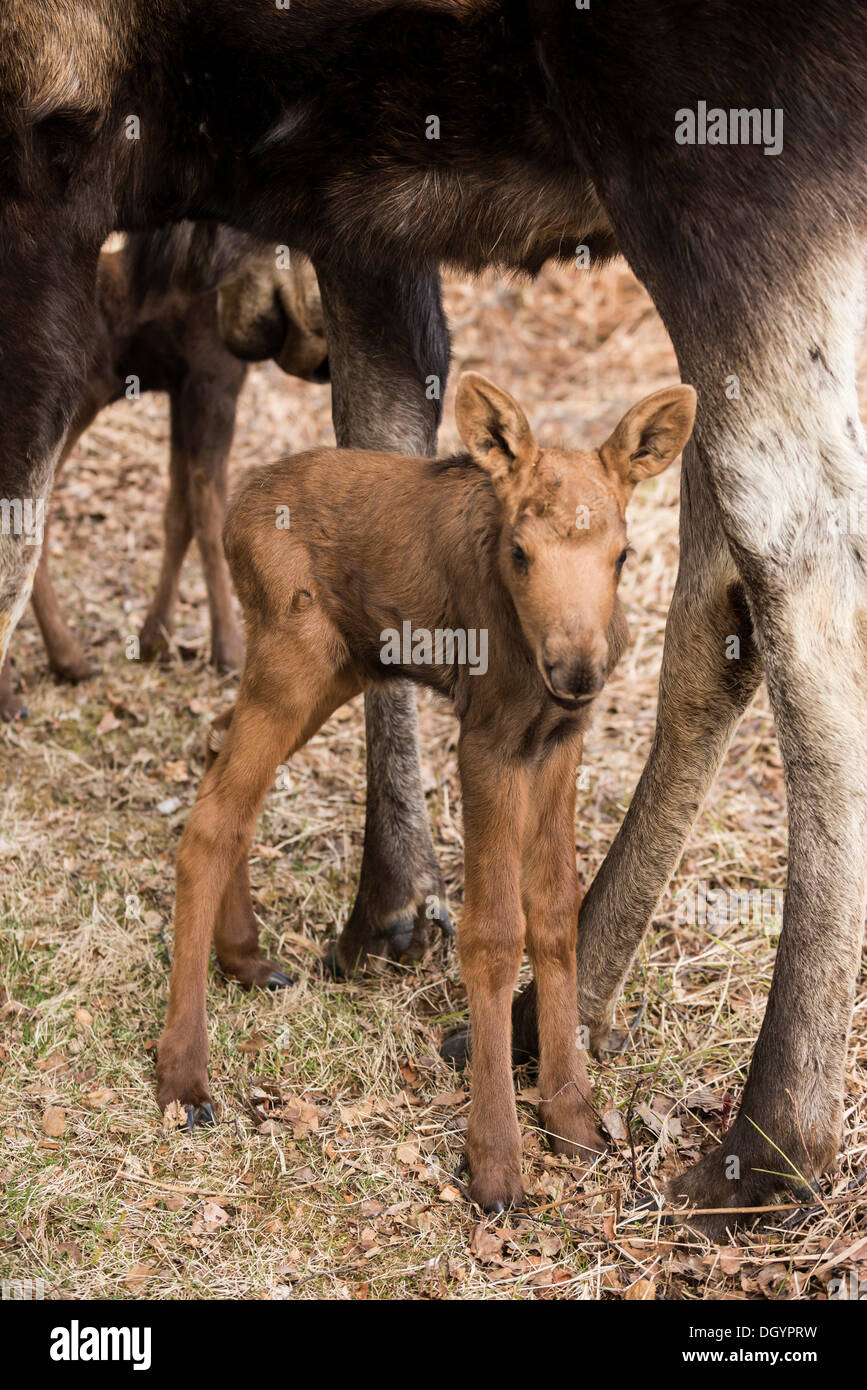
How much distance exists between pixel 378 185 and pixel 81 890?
267 cm

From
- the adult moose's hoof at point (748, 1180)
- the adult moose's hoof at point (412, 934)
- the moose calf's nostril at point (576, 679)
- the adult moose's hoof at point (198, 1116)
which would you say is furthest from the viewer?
the adult moose's hoof at point (412, 934)

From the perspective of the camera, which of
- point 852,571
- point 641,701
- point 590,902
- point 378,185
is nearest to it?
point 852,571

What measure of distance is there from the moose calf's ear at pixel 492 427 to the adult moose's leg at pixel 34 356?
1.11 m

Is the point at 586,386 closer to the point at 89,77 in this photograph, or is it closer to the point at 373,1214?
the point at 89,77

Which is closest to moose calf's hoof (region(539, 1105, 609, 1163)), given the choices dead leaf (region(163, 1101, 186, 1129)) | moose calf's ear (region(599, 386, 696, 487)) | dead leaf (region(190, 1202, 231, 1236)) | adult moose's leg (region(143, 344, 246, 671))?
dead leaf (region(190, 1202, 231, 1236))

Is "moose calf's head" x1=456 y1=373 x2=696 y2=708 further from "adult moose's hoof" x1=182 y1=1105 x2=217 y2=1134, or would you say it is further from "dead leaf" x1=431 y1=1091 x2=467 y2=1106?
"adult moose's hoof" x1=182 y1=1105 x2=217 y2=1134

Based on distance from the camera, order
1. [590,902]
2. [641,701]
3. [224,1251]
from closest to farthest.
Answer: [224,1251] → [590,902] → [641,701]

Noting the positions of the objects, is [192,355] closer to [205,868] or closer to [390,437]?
[390,437]

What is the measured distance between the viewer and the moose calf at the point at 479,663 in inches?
127

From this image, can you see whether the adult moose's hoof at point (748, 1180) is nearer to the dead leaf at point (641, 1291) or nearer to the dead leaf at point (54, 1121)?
the dead leaf at point (641, 1291)

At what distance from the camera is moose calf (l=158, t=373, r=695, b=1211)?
3.22 meters

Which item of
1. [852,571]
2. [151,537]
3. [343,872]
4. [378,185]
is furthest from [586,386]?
[852,571]

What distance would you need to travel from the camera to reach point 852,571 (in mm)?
3188

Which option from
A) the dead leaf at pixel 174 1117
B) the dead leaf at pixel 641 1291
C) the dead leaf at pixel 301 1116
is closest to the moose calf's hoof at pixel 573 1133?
the dead leaf at pixel 641 1291
